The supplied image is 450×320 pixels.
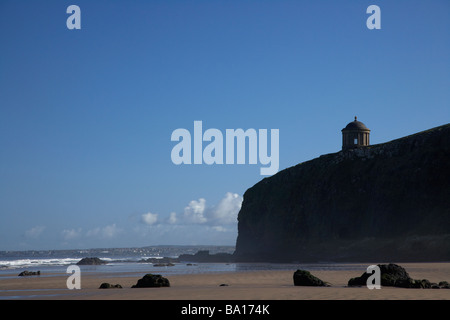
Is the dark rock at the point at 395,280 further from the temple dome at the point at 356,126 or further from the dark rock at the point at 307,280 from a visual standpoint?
the temple dome at the point at 356,126

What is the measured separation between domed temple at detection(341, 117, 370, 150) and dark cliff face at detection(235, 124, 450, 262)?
5572 millimetres

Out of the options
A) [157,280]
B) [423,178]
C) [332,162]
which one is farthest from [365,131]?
[157,280]

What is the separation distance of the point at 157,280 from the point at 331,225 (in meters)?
55.1

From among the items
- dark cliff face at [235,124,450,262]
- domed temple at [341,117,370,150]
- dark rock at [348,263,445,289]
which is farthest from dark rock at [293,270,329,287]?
domed temple at [341,117,370,150]

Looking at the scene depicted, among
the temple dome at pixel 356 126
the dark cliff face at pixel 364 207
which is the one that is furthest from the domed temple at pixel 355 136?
the dark cliff face at pixel 364 207

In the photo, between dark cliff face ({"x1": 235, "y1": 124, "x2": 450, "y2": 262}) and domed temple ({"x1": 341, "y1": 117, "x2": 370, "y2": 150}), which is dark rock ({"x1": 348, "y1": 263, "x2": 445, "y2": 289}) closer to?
dark cliff face ({"x1": 235, "y1": 124, "x2": 450, "y2": 262})

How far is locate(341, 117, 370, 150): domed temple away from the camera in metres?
93.1

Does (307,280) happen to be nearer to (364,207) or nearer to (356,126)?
(364,207)

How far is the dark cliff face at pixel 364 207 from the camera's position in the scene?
2613 inches

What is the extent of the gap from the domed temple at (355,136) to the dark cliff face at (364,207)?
5572 mm

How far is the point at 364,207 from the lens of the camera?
77062 mm
